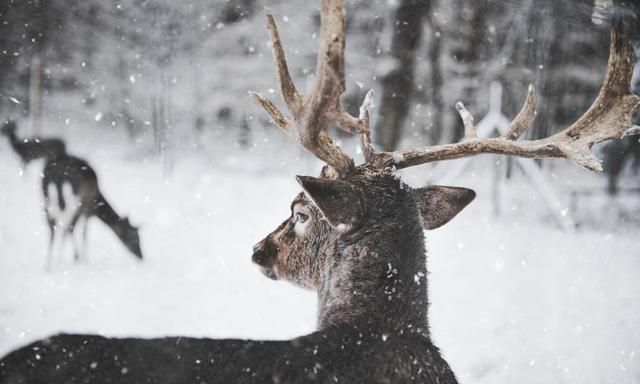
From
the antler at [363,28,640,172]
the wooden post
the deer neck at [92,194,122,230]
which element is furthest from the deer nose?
the wooden post

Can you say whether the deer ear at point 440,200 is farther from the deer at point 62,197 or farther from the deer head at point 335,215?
the deer at point 62,197

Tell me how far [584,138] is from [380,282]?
109 cm

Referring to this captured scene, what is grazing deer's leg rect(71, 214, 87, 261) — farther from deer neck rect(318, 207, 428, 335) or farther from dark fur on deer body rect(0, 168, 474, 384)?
deer neck rect(318, 207, 428, 335)

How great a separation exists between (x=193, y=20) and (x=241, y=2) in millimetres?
573

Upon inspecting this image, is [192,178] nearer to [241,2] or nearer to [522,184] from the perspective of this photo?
[241,2]

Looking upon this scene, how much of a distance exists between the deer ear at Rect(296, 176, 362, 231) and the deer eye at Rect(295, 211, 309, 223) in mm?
233

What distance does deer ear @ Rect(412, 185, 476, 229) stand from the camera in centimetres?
220

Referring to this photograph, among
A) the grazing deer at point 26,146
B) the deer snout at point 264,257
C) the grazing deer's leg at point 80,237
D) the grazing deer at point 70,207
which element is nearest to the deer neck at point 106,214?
the grazing deer at point 70,207

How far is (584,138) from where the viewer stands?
2.23m

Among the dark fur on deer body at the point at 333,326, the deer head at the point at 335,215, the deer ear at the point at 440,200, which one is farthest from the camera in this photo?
the deer ear at the point at 440,200

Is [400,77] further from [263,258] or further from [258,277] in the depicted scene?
[263,258]

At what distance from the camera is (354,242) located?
1881mm

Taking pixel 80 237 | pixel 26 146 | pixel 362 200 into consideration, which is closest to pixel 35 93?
pixel 26 146

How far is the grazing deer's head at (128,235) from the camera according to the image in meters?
5.83
